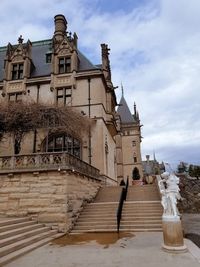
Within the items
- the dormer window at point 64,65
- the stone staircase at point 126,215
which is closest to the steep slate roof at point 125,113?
the dormer window at point 64,65

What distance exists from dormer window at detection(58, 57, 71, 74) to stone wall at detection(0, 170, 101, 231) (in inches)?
516

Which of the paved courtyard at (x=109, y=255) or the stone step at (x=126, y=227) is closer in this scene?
the paved courtyard at (x=109, y=255)

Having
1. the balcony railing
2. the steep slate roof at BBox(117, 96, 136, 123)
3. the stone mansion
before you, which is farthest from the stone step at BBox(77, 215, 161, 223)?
the steep slate roof at BBox(117, 96, 136, 123)

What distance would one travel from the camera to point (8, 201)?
11234mm

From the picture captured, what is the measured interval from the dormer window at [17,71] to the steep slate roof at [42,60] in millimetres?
1056

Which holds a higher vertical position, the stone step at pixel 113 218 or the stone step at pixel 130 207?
the stone step at pixel 130 207

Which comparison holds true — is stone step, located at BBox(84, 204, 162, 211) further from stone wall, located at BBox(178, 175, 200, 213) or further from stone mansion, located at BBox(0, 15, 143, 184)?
stone wall, located at BBox(178, 175, 200, 213)

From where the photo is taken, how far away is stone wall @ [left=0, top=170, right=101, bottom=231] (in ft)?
35.2

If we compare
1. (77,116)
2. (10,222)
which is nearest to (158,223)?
(10,222)

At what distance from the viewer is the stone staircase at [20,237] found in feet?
21.5

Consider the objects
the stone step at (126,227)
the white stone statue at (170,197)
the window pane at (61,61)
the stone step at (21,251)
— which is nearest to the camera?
the stone step at (21,251)

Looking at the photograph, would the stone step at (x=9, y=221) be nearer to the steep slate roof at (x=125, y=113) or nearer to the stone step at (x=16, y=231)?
the stone step at (x=16, y=231)

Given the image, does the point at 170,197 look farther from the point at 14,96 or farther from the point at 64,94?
the point at 14,96

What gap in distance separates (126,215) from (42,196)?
159 inches
